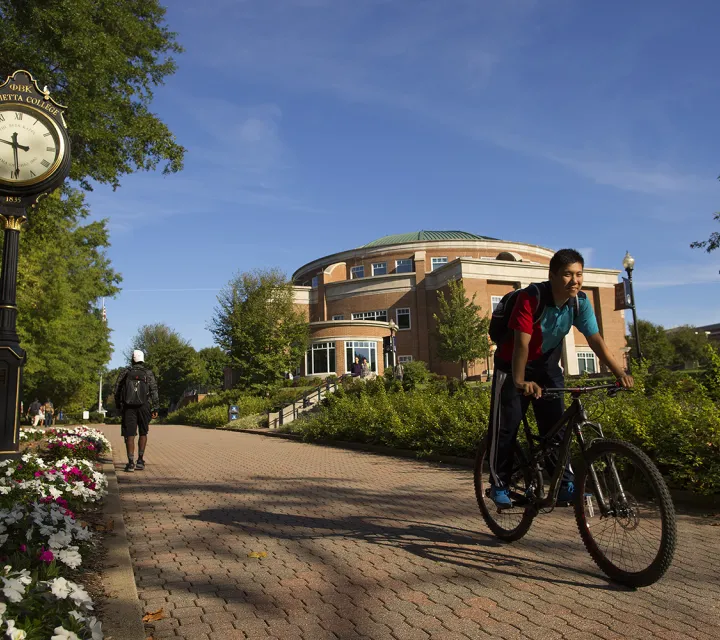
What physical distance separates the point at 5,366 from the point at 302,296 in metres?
55.5

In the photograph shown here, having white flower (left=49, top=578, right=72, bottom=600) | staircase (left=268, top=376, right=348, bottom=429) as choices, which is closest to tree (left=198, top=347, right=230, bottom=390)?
staircase (left=268, top=376, right=348, bottom=429)

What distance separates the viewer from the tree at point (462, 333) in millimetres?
43250

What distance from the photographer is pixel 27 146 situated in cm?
749

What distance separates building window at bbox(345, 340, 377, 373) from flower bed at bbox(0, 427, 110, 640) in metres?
38.6

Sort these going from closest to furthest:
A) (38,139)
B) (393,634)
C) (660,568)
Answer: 1. (393,634)
2. (660,568)
3. (38,139)

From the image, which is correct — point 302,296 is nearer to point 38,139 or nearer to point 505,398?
point 38,139

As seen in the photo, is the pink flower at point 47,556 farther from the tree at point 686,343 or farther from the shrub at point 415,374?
the tree at point 686,343

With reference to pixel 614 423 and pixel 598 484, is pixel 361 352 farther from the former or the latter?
pixel 598 484

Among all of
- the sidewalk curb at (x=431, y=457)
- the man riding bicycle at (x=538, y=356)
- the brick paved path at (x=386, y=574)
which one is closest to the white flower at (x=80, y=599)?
the brick paved path at (x=386, y=574)

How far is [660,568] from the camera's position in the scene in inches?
126

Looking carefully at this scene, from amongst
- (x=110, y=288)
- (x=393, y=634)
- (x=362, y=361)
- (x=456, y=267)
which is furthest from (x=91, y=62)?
(x=456, y=267)

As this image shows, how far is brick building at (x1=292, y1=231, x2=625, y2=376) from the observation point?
4634cm

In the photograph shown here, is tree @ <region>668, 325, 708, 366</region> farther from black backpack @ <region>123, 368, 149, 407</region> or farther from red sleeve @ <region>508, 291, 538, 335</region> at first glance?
red sleeve @ <region>508, 291, 538, 335</region>

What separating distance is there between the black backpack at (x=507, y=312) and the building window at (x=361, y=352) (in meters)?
40.8
